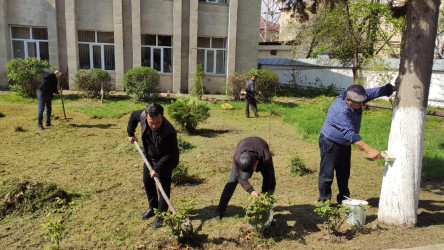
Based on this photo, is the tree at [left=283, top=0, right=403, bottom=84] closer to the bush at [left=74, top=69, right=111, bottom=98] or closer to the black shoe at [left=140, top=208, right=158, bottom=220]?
the bush at [left=74, top=69, right=111, bottom=98]

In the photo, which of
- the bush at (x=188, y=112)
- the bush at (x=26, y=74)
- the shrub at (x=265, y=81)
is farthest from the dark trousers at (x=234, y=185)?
the bush at (x=26, y=74)

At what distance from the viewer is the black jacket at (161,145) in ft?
12.9

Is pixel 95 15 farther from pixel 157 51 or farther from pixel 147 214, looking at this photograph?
pixel 147 214

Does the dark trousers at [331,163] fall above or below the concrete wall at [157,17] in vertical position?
below

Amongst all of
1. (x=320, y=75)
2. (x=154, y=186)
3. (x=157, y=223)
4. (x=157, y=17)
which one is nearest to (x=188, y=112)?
(x=154, y=186)

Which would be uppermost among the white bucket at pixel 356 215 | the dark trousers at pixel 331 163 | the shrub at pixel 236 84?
the shrub at pixel 236 84

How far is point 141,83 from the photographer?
13.6m

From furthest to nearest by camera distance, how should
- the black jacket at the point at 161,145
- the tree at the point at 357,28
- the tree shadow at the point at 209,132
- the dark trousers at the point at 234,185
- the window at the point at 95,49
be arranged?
the window at the point at 95,49, the tree at the point at 357,28, the tree shadow at the point at 209,132, the dark trousers at the point at 234,185, the black jacket at the point at 161,145

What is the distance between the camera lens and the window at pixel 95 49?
1611 centimetres

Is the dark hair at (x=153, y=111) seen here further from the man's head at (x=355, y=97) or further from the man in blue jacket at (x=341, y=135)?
the man's head at (x=355, y=97)

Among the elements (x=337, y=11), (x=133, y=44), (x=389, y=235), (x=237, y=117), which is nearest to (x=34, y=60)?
(x=133, y=44)

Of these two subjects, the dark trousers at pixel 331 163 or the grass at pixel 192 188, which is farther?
the dark trousers at pixel 331 163

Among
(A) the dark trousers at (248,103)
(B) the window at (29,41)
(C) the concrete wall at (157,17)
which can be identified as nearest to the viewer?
(A) the dark trousers at (248,103)

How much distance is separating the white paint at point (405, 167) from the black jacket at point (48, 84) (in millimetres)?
8407
